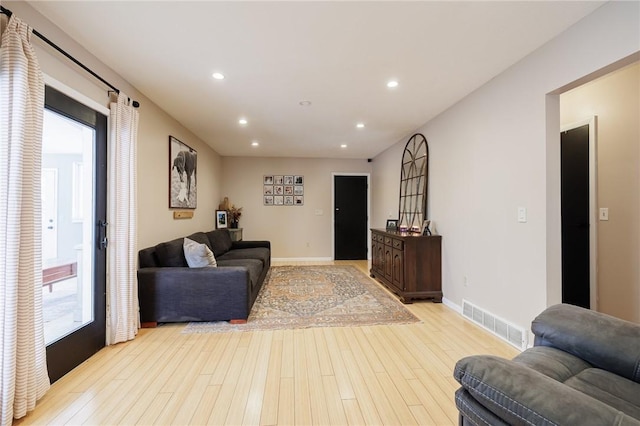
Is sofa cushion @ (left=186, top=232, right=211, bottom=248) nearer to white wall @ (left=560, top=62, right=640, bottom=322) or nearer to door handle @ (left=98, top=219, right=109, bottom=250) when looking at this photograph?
door handle @ (left=98, top=219, right=109, bottom=250)

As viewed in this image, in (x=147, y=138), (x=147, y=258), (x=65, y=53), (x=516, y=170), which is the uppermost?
(x=65, y=53)

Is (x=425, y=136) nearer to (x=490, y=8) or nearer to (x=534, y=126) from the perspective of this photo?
(x=534, y=126)

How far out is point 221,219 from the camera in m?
5.77

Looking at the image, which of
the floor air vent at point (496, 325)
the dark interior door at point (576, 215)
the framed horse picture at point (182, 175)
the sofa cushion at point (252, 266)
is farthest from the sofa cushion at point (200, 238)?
the dark interior door at point (576, 215)

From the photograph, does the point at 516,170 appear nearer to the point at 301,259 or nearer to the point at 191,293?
the point at 191,293

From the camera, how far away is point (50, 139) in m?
1.98

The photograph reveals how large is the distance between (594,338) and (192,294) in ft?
9.73

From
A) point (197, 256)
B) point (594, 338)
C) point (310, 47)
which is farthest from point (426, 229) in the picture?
point (197, 256)

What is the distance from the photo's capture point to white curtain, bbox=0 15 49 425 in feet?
4.90

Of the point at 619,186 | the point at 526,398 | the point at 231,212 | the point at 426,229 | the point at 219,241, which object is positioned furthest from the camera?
the point at 231,212

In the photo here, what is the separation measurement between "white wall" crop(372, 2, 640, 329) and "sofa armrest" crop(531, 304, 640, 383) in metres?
0.87

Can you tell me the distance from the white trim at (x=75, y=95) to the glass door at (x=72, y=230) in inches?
1.3

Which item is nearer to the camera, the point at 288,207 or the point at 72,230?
the point at 72,230

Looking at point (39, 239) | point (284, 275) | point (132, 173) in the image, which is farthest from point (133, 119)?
point (284, 275)
